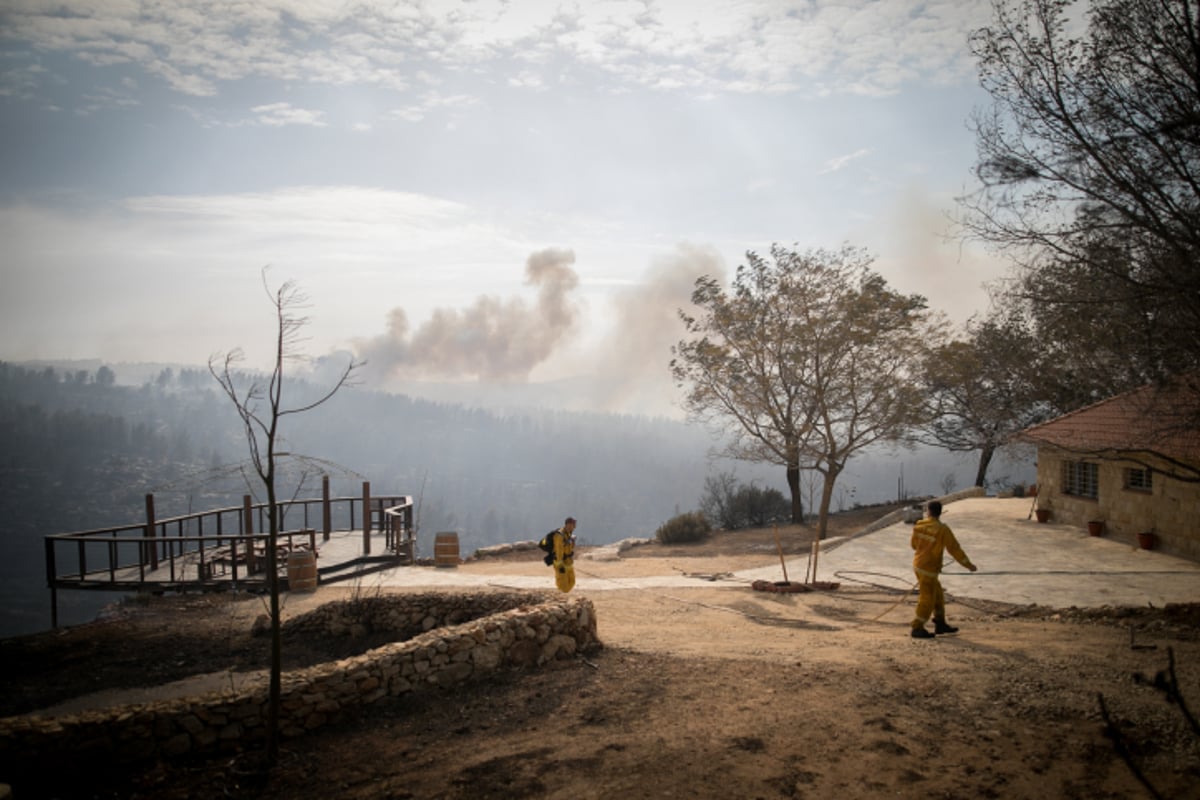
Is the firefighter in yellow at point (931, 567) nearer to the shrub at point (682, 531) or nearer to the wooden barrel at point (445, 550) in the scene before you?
the wooden barrel at point (445, 550)

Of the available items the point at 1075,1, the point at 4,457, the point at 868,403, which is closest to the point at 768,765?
the point at 1075,1

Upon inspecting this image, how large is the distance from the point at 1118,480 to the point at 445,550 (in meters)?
16.7

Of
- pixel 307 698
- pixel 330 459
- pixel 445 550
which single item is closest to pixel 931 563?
pixel 307 698

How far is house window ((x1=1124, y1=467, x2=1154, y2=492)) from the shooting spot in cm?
1581

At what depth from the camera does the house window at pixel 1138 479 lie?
1581 centimetres

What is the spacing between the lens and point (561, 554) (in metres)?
12.5

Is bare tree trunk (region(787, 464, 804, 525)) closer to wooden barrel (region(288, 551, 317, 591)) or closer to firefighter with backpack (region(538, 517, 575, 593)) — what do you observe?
firefighter with backpack (region(538, 517, 575, 593))

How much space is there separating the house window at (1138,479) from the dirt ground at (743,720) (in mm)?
7203

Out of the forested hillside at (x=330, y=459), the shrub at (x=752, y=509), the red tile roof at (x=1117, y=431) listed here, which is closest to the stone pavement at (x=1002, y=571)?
the red tile roof at (x=1117, y=431)

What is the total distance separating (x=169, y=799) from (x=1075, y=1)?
12371mm

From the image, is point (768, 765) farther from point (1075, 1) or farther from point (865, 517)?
point (865, 517)

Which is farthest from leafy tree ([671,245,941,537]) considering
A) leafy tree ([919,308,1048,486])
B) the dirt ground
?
the dirt ground

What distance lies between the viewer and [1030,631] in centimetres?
946

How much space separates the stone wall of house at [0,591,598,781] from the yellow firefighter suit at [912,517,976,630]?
443cm
